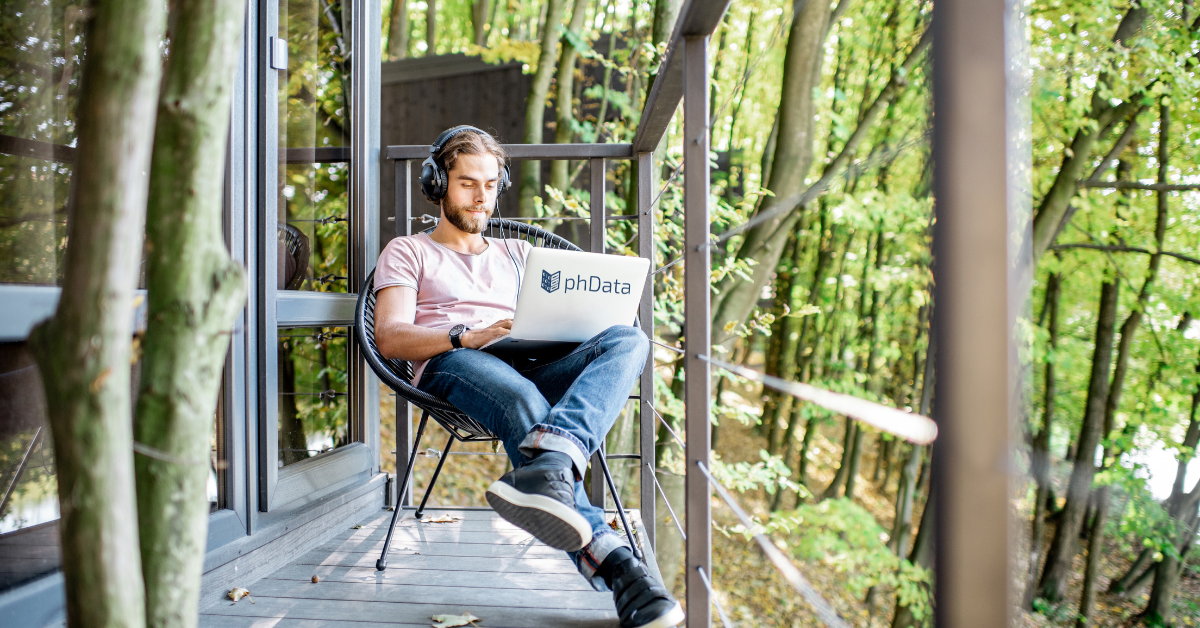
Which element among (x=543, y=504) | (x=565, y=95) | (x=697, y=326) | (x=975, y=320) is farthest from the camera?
(x=565, y=95)

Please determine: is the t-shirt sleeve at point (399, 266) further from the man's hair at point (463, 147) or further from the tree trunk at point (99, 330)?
the tree trunk at point (99, 330)

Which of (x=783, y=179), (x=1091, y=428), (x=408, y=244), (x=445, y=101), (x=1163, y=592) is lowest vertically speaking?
(x=1163, y=592)

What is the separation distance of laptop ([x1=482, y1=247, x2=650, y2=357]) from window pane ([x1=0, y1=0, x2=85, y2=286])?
2.50ft

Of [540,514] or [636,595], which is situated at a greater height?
[540,514]

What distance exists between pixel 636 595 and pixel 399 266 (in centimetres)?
101

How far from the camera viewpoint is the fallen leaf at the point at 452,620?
4.39 feet

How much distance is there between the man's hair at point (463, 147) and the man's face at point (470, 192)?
0.04 ft

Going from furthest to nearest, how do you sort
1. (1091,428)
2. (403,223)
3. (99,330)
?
(1091,428)
(403,223)
(99,330)

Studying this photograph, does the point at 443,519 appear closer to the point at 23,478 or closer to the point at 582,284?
the point at 582,284

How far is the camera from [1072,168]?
15.9 ft

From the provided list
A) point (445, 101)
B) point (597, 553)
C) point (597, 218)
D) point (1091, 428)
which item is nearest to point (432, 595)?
point (597, 553)

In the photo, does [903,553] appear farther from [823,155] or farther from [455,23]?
[455,23]

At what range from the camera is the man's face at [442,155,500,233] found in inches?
76.9

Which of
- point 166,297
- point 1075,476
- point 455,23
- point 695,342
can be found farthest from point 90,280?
point 455,23
